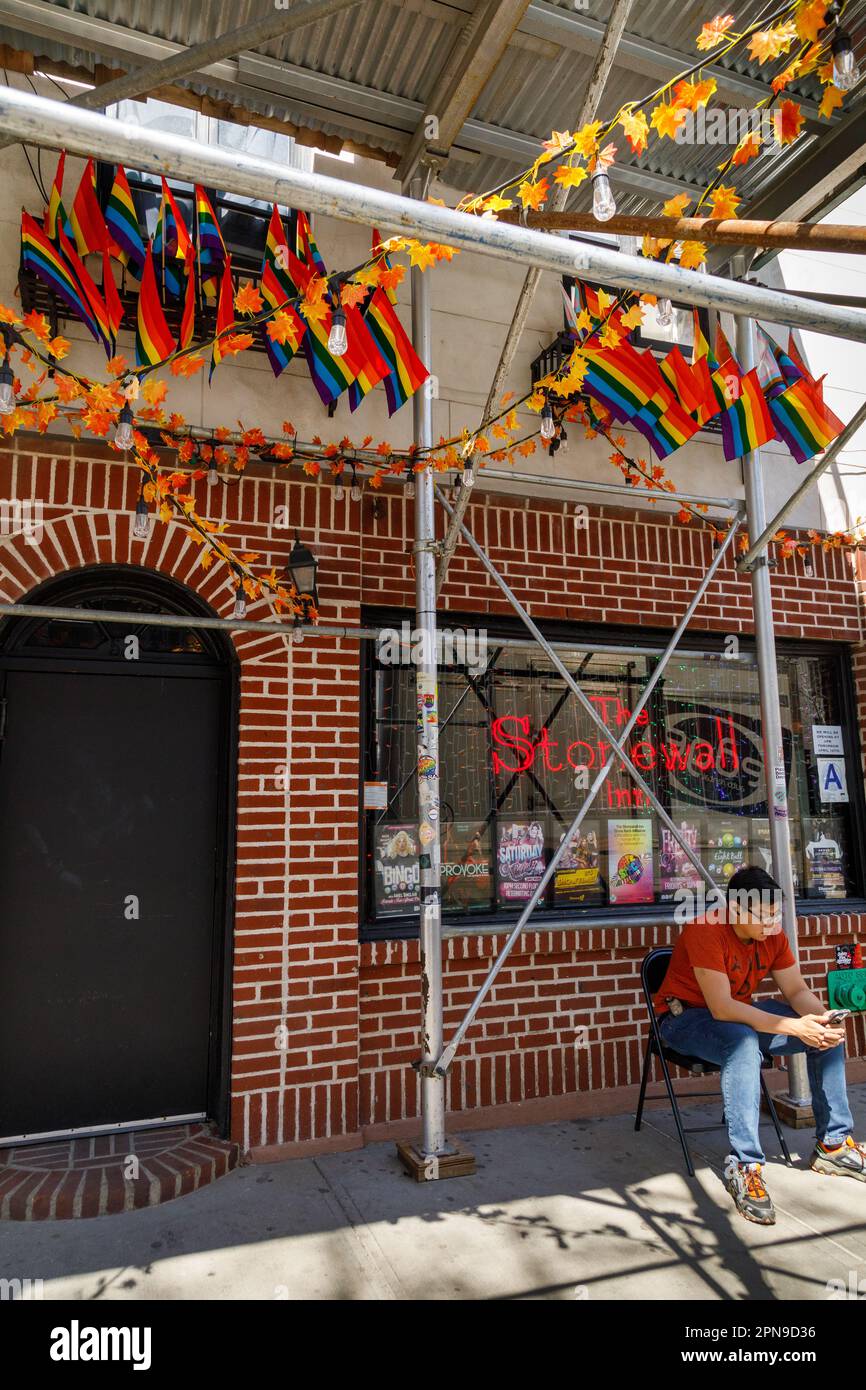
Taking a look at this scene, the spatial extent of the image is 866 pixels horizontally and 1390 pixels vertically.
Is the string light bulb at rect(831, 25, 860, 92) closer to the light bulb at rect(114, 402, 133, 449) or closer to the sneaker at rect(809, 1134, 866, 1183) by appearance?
the light bulb at rect(114, 402, 133, 449)

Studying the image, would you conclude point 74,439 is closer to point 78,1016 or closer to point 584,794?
point 78,1016

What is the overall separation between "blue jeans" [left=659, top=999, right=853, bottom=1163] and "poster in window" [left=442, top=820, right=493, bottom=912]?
4.38 feet

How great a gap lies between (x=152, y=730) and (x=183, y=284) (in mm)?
2470

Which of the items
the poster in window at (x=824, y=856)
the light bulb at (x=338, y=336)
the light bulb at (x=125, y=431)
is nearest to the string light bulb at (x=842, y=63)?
the light bulb at (x=338, y=336)

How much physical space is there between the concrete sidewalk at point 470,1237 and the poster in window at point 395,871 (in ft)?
4.45

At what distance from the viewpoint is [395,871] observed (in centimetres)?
520

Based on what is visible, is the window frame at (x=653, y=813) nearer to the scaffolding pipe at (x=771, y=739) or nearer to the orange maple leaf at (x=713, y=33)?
the scaffolding pipe at (x=771, y=739)

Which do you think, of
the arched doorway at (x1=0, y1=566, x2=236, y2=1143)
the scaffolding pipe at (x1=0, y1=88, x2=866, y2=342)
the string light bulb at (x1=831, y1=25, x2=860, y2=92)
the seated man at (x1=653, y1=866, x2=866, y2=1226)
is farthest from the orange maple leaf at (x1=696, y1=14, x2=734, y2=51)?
the seated man at (x1=653, y1=866, x2=866, y2=1226)

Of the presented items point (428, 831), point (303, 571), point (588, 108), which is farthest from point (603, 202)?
point (428, 831)

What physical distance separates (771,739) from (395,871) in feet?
7.92

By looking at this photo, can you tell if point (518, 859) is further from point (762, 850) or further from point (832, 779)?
point (832, 779)

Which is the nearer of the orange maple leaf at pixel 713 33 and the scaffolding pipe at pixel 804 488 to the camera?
the orange maple leaf at pixel 713 33

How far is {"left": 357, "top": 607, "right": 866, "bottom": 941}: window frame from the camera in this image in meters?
5.10

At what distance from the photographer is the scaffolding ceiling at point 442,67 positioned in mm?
4121
